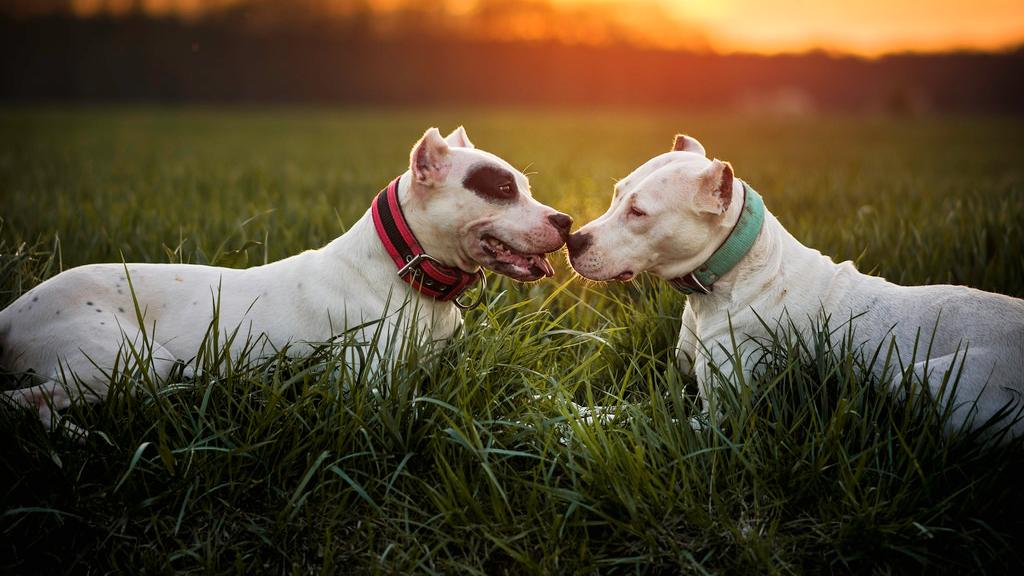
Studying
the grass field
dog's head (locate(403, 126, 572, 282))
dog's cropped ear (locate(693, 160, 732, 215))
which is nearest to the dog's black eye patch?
dog's head (locate(403, 126, 572, 282))

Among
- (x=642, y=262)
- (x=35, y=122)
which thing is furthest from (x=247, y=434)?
(x=35, y=122)

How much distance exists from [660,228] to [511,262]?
69cm

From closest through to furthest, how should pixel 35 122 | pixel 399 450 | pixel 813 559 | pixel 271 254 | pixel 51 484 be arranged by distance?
1. pixel 813 559
2. pixel 51 484
3. pixel 399 450
4. pixel 271 254
5. pixel 35 122

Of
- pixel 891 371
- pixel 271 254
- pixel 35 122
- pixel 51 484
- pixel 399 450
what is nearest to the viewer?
pixel 51 484

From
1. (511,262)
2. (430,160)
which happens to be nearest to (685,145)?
(511,262)

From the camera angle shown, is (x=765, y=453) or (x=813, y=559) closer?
(x=813, y=559)

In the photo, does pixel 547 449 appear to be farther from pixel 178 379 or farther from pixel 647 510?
pixel 178 379

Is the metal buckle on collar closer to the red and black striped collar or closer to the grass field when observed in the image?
the red and black striped collar

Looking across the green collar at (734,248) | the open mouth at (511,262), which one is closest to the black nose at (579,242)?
the open mouth at (511,262)

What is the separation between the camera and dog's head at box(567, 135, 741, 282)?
10.6ft

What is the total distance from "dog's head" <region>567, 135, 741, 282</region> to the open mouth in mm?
193

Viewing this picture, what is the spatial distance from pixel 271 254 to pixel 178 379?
1.88 metres

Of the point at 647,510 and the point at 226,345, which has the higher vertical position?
the point at 226,345

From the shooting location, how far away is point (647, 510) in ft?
8.47
